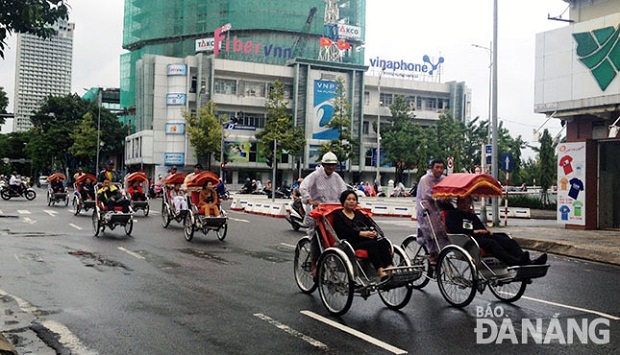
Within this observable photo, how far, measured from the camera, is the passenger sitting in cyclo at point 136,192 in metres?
22.2

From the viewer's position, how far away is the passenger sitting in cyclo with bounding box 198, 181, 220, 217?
15.0m

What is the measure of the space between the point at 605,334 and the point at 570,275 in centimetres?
461

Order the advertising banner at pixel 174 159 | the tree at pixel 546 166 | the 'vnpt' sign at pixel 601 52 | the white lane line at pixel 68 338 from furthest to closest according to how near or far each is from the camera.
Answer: the advertising banner at pixel 174 159 < the tree at pixel 546 166 < the 'vnpt' sign at pixel 601 52 < the white lane line at pixel 68 338

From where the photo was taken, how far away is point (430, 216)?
8.37m

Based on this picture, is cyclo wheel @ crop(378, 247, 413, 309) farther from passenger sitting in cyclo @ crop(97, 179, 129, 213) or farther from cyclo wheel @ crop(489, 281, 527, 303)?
passenger sitting in cyclo @ crop(97, 179, 129, 213)

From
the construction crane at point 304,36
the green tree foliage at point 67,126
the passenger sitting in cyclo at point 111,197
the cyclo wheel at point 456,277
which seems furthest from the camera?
the construction crane at point 304,36

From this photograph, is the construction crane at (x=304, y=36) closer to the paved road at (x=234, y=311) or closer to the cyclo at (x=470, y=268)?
the paved road at (x=234, y=311)

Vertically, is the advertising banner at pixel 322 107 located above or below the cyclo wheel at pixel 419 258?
above

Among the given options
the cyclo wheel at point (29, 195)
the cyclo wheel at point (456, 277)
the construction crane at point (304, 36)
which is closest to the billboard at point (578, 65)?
the cyclo wheel at point (456, 277)

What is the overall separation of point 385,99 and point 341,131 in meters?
14.2

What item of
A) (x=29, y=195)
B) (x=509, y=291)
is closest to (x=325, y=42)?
(x=29, y=195)

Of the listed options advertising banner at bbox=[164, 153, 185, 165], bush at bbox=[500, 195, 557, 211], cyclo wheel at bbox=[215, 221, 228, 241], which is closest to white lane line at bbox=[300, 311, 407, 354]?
cyclo wheel at bbox=[215, 221, 228, 241]

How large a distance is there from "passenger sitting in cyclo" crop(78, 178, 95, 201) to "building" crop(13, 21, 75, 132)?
425ft

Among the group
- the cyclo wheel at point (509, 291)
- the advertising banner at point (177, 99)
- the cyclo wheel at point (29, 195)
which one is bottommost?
the cyclo wheel at point (509, 291)
